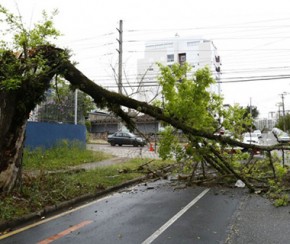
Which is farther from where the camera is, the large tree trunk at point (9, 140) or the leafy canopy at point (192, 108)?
the leafy canopy at point (192, 108)

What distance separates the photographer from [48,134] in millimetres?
17594

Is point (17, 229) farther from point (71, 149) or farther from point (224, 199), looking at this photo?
point (71, 149)

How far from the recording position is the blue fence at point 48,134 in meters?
16.7

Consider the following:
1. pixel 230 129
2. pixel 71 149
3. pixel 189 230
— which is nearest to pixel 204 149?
pixel 230 129

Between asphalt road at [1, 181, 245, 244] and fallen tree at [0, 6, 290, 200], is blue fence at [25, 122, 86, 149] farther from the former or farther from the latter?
asphalt road at [1, 181, 245, 244]

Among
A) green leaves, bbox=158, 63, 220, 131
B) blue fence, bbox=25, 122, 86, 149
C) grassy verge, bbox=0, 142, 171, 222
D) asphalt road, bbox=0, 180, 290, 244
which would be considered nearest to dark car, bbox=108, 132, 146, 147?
blue fence, bbox=25, 122, 86, 149

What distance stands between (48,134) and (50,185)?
328 inches

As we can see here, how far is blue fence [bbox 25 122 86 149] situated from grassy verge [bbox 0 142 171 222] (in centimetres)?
109

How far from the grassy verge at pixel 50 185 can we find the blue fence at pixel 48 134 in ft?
3.58

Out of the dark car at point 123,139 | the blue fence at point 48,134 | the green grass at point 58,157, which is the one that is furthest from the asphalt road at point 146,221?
the dark car at point 123,139

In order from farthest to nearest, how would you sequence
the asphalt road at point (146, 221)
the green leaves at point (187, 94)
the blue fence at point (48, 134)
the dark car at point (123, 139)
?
the dark car at point (123, 139) → the blue fence at point (48, 134) → the green leaves at point (187, 94) → the asphalt road at point (146, 221)

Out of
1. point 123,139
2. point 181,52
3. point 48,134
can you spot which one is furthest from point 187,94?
point 181,52

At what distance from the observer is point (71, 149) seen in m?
18.3

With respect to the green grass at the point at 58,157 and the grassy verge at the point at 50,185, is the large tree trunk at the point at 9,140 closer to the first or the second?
the grassy verge at the point at 50,185
